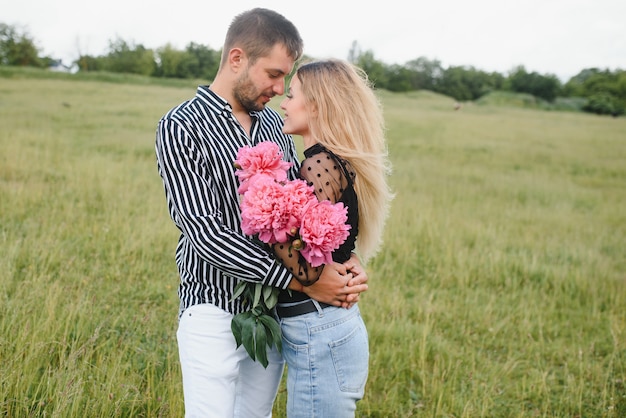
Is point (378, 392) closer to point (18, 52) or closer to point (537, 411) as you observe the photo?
point (537, 411)

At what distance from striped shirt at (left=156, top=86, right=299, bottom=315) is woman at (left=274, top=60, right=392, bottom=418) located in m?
0.17

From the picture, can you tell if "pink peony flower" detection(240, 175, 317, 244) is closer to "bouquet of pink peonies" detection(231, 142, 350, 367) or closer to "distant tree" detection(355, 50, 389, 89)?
"bouquet of pink peonies" detection(231, 142, 350, 367)

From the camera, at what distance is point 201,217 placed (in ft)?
6.90

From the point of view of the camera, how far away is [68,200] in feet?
24.0

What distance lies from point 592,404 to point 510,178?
10.1 meters

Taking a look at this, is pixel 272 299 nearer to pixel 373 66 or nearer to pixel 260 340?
pixel 260 340

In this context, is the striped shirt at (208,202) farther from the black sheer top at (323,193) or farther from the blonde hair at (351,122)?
the blonde hair at (351,122)

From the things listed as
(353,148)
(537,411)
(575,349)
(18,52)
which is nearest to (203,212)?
(353,148)

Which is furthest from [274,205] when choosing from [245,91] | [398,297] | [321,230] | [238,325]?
[398,297]

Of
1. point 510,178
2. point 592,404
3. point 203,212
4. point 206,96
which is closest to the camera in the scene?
point 203,212

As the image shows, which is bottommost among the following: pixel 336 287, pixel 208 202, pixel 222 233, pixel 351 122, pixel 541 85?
pixel 336 287

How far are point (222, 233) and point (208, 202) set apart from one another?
166 mm

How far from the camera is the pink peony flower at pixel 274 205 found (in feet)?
6.37

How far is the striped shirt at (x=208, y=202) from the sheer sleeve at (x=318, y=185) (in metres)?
0.06
